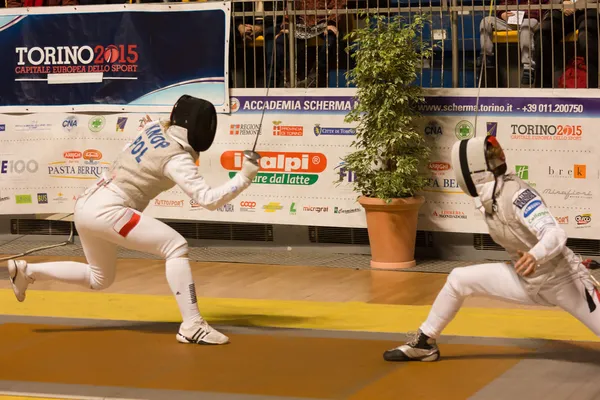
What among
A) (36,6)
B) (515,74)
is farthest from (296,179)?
(36,6)

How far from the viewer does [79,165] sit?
964 cm

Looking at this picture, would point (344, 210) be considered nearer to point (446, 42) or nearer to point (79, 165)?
point (446, 42)

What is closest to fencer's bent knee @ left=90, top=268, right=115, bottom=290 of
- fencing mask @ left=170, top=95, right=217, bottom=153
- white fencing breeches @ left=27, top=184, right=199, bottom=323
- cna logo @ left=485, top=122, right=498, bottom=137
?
white fencing breeches @ left=27, top=184, right=199, bottom=323

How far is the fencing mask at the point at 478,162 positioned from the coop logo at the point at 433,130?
133 inches

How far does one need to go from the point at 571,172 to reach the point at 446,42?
1.52 meters

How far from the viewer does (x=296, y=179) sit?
354 inches

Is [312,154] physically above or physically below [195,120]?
below

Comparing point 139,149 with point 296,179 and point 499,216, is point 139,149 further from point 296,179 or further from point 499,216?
point 296,179

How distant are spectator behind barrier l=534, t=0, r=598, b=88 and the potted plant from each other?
0.92m

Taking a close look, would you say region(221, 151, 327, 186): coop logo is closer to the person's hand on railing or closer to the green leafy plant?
the green leafy plant

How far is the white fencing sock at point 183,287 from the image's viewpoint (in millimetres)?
5859

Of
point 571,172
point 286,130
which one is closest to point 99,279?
point 286,130

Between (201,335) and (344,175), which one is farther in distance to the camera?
(344,175)

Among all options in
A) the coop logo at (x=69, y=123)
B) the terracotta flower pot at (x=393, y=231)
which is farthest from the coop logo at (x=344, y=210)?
the coop logo at (x=69, y=123)
